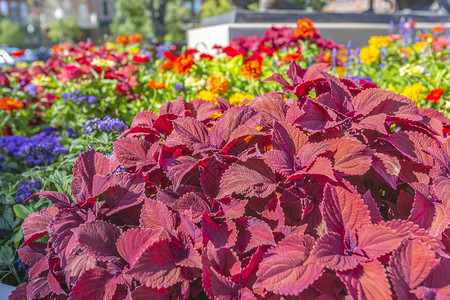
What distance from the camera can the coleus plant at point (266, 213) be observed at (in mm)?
807

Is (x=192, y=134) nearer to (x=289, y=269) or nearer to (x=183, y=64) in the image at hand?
(x=289, y=269)

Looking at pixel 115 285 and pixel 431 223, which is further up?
pixel 431 223

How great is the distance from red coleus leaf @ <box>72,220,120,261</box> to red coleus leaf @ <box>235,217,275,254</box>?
31cm

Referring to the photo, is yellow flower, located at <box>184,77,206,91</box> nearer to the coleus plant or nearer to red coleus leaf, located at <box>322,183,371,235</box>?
the coleus plant

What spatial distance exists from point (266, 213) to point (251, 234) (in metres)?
0.08

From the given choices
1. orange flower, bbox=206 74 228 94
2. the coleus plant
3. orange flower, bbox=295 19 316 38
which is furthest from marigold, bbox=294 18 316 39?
the coleus plant

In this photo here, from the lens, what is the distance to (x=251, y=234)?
3.11 ft

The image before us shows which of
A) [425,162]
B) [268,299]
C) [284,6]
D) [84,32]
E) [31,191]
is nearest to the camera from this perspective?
[268,299]

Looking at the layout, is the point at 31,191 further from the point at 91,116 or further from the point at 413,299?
the point at 413,299

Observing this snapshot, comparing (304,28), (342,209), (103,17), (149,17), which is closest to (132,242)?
(342,209)

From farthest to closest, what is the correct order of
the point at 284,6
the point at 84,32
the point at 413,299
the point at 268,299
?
1. the point at 84,32
2. the point at 284,6
3. the point at 268,299
4. the point at 413,299

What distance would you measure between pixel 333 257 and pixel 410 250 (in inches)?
6.1

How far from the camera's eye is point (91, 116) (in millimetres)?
2883

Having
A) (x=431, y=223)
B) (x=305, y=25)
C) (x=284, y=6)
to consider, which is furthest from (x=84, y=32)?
(x=431, y=223)
